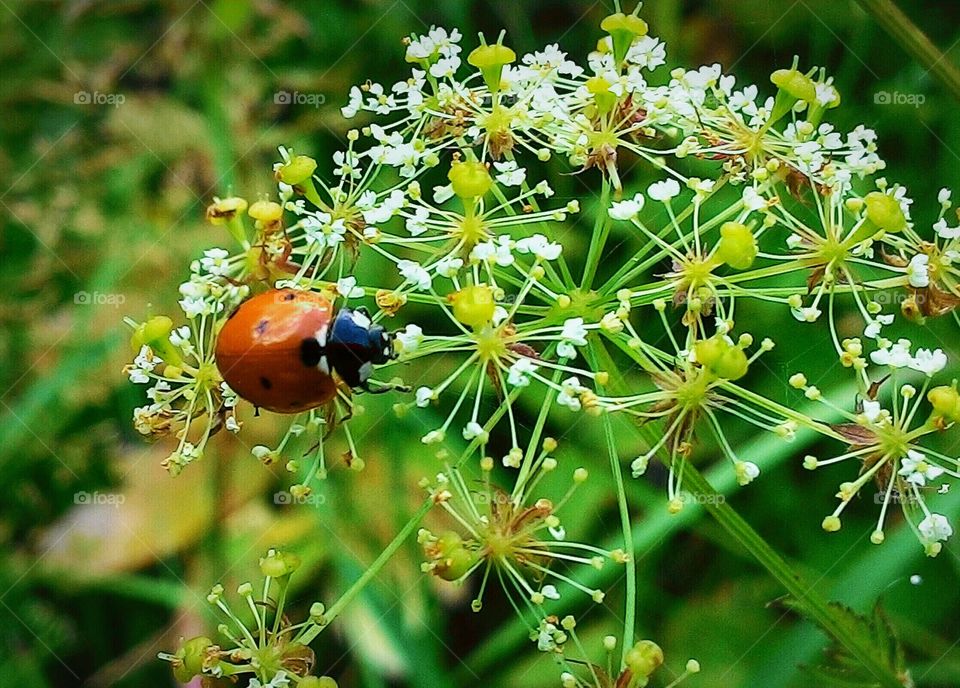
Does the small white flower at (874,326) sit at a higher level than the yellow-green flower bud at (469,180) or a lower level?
lower

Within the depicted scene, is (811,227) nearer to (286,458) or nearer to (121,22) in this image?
(286,458)

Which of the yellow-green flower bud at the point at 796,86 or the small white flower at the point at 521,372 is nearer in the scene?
the small white flower at the point at 521,372

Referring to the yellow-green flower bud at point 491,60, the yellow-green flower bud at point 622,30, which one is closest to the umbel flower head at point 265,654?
the yellow-green flower bud at point 491,60

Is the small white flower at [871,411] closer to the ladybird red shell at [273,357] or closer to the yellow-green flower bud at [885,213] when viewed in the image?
the yellow-green flower bud at [885,213]

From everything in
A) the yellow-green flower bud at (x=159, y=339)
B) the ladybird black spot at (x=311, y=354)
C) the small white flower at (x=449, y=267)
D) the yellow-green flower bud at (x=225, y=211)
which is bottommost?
the small white flower at (x=449, y=267)

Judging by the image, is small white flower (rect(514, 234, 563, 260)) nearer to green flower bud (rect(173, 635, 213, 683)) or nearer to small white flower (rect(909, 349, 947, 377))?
small white flower (rect(909, 349, 947, 377))

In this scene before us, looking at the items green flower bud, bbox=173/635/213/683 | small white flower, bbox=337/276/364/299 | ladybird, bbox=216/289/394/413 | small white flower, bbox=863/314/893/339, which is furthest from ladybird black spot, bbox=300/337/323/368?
small white flower, bbox=863/314/893/339

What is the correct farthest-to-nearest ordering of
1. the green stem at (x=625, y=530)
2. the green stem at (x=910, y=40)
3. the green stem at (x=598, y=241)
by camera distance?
the green stem at (x=910, y=40), the green stem at (x=598, y=241), the green stem at (x=625, y=530)
